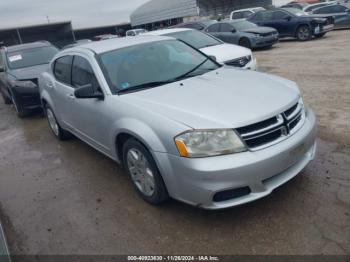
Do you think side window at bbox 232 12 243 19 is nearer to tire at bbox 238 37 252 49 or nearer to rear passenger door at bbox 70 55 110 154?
tire at bbox 238 37 252 49

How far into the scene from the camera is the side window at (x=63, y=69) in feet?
16.1

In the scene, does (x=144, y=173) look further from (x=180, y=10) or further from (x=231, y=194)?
(x=180, y=10)

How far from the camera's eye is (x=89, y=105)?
411 cm

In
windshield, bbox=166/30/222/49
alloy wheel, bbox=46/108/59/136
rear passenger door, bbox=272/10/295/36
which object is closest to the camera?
alloy wheel, bbox=46/108/59/136

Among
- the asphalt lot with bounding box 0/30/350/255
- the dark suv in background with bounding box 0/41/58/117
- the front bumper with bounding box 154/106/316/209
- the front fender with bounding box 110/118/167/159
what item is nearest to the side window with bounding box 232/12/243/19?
the dark suv in background with bounding box 0/41/58/117

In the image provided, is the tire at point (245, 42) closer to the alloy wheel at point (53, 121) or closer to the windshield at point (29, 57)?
the windshield at point (29, 57)

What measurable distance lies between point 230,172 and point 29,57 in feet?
25.1

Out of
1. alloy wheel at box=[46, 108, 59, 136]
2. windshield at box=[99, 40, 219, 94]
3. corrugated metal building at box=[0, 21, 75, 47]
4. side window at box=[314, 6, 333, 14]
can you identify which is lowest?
corrugated metal building at box=[0, 21, 75, 47]

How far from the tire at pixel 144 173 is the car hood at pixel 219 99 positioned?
1.33 ft

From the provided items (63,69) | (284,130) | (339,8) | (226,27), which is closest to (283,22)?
(226,27)

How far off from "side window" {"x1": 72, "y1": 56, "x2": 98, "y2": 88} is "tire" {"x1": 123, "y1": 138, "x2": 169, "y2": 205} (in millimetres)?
988

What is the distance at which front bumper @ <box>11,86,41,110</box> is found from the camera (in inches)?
299

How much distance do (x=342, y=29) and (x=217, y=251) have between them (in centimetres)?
1916

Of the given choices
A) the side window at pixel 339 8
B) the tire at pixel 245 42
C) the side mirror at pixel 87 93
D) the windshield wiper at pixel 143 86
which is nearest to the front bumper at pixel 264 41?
the tire at pixel 245 42
